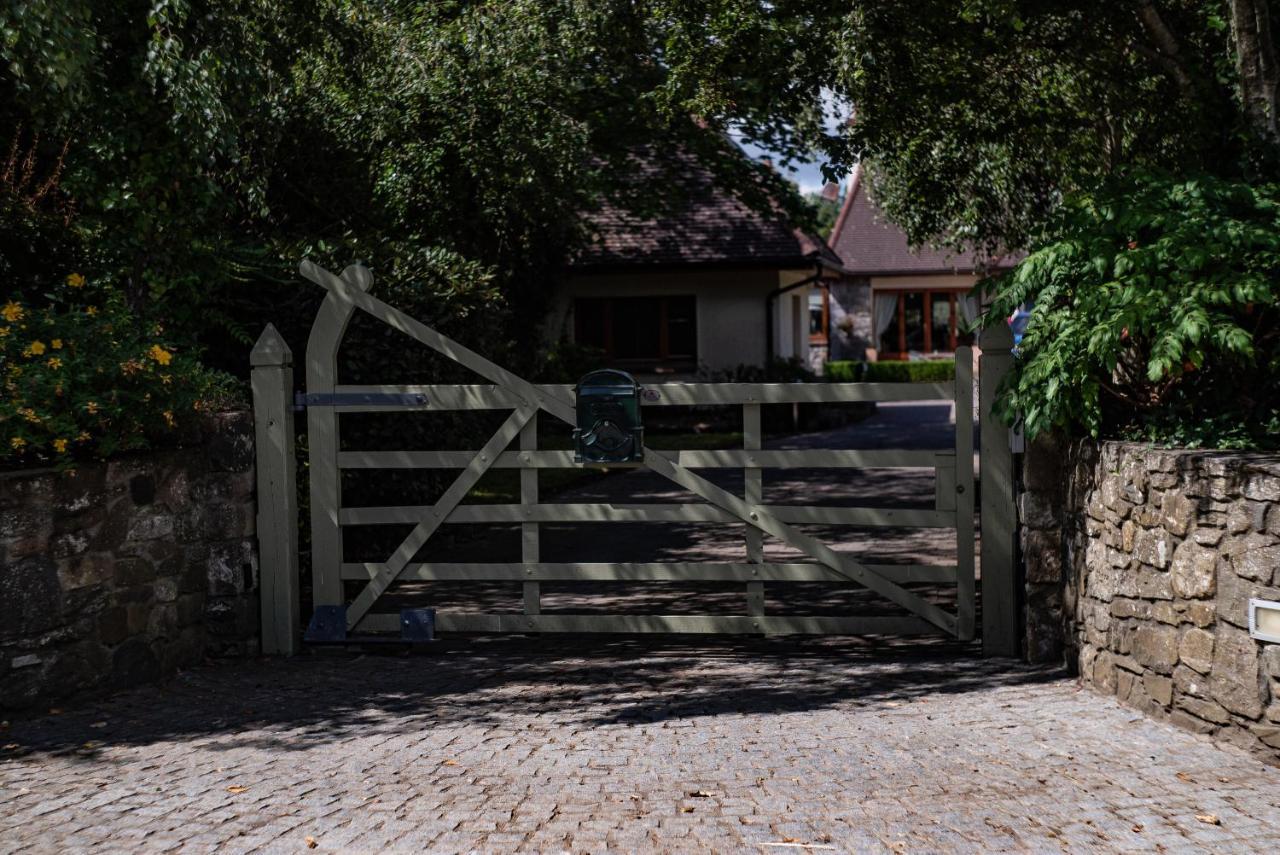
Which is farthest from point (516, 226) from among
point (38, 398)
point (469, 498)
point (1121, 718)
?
point (1121, 718)

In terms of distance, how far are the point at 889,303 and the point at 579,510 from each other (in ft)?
119

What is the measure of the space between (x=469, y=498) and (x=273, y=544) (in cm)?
598

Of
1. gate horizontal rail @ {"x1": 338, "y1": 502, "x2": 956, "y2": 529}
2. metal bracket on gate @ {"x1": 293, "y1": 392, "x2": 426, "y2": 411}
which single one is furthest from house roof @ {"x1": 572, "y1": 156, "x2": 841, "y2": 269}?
gate horizontal rail @ {"x1": 338, "y1": 502, "x2": 956, "y2": 529}

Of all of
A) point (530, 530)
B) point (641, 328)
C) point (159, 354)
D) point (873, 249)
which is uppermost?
point (873, 249)

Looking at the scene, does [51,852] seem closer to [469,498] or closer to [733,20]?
[733,20]

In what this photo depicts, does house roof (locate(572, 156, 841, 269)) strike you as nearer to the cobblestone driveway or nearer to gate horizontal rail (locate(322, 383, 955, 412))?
gate horizontal rail (locate(322, 383, 955, 412))

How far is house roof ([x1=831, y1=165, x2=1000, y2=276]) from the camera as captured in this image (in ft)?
137

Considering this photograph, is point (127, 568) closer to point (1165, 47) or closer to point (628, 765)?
point (628, 765)

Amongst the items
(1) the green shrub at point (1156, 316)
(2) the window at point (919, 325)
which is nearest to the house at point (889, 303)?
(2) the window at point (919, 325)

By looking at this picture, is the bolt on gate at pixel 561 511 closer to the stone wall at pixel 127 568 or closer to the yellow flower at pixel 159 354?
the stone wall at pixel 127 568

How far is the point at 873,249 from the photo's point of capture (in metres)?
43.2

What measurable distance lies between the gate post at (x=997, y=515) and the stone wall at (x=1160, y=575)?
0.42 ft

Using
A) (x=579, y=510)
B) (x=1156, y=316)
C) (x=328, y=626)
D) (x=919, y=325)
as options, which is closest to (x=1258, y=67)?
(x=1156, y=316)

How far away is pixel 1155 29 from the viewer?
9172 mm
